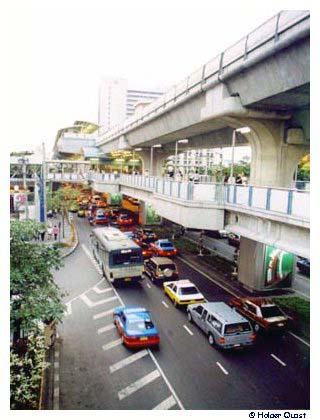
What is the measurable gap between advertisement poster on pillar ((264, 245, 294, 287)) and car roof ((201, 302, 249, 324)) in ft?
18.2

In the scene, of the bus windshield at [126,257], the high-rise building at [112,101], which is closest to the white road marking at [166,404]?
the bus windshield at [126,257]

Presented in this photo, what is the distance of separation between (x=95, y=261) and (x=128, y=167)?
35.6 meters

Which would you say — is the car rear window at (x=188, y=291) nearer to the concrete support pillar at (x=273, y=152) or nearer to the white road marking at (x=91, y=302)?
the white road marking at (x=91, y=302)

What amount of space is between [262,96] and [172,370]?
9.12m

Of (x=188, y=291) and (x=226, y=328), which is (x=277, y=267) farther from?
(x=226, y=328)

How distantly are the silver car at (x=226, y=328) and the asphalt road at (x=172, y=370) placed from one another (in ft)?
1.20

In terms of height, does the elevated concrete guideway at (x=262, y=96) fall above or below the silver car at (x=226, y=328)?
above

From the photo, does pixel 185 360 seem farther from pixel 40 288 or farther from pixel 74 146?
pixel 74 146

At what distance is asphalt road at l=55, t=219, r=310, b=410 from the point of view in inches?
396

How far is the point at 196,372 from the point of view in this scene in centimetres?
1156

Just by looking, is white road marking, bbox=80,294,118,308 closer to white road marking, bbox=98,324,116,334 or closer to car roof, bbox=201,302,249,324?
white road marking, bbox=98,324,116,334

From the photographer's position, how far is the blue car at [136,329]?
1292cm

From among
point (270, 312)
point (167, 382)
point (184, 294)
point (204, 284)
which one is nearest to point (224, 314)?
point (270, 312)

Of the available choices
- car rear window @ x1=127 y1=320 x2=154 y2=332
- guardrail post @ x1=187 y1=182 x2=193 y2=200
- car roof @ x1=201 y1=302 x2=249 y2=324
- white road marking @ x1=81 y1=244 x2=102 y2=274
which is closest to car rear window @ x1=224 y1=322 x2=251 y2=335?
car roof @ x1=201 y1=302 x2=249 y2=324
